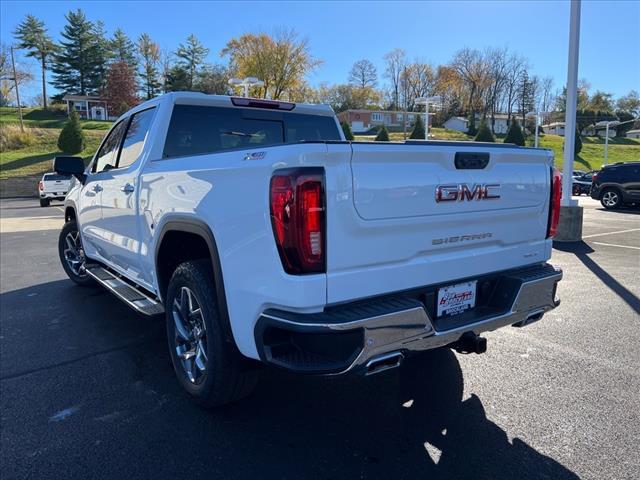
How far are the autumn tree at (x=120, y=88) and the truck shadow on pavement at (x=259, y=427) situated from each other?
71.1 m

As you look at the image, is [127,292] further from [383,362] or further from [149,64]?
[149,64]

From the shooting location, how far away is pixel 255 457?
2666 millimetres

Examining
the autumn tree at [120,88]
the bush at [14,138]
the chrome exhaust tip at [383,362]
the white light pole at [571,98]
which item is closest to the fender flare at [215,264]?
the chrome exhaust tip at [383,362]

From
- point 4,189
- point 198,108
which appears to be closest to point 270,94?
point 4,189

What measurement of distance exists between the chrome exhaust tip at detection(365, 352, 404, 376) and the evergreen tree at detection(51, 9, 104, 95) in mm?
86430

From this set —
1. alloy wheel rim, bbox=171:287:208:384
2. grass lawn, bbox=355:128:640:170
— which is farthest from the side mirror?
grass lawn, bbox=355:128:640:170

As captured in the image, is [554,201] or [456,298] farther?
[554,201]

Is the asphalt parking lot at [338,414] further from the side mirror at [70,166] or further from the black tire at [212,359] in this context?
the side mirror at [70,166]

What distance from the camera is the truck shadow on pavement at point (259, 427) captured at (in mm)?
2568

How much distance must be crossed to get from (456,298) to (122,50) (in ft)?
292

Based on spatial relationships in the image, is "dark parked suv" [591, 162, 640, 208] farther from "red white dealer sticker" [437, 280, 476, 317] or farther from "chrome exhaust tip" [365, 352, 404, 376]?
"chrome exhaust tip" [365, 352, 404, 376]

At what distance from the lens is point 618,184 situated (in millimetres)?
16766

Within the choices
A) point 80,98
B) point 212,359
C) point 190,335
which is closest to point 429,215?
point 212,359

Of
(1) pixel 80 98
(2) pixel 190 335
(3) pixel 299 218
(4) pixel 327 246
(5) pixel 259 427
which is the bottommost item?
(5) pixel 259 427
